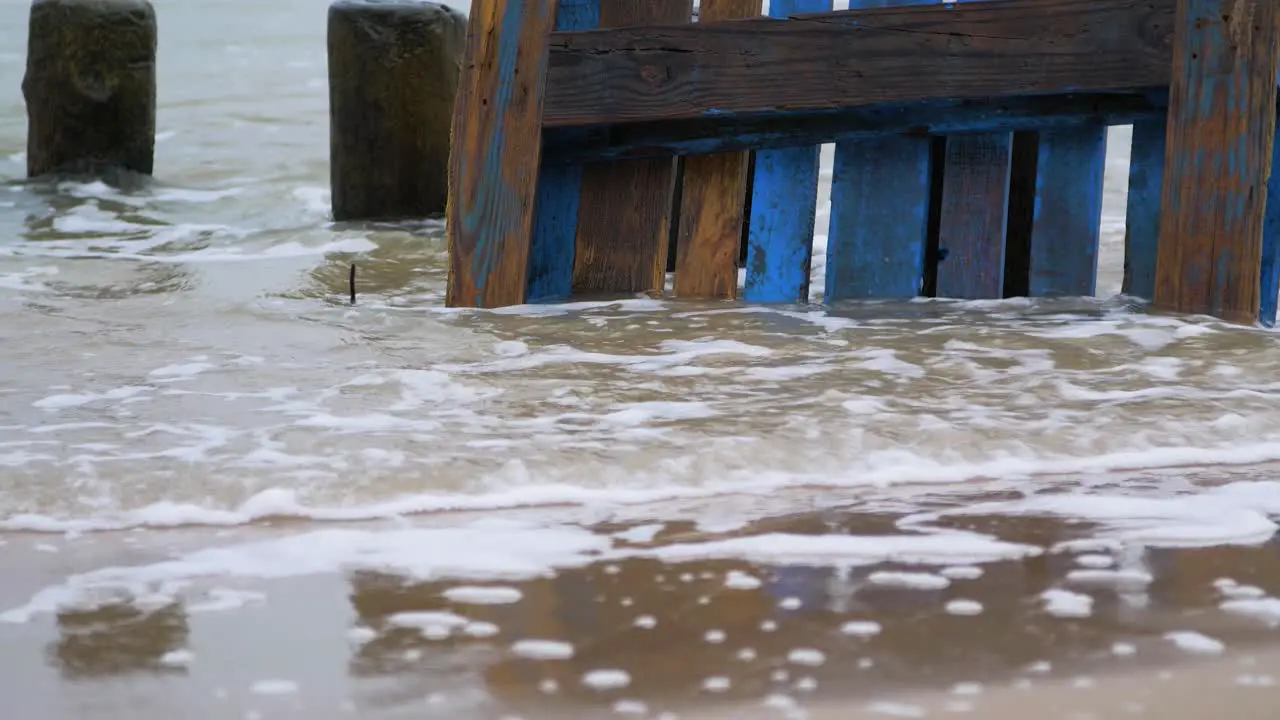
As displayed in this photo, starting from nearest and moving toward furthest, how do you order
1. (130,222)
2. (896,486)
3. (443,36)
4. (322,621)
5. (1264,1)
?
(322,621) < (896,486) < (1264,1) < (443,36) < (130,222)

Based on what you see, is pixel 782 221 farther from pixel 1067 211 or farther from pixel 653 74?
pixel 1067 211

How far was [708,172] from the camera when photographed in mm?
4082

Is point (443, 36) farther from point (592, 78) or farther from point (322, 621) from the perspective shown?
point (322, 621)

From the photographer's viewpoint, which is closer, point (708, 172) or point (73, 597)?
point (73, 597)

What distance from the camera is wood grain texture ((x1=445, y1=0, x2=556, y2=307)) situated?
3.98m

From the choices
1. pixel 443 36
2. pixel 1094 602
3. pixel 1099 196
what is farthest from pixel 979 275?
pixel 443 36

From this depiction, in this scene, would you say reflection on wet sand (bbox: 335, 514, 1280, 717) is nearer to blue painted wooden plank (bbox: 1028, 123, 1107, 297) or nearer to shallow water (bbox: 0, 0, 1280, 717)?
shallow water (bbox: 0, 0, 1280, 717)

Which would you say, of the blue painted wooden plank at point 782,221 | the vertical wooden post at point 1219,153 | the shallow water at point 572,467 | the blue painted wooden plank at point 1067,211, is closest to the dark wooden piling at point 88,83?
the shallow water at point 572,467

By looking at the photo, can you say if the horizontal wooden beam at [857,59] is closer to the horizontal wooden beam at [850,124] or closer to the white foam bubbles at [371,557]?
the horizontal wooden beam at [850,124]

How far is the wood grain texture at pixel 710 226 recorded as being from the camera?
4.07m

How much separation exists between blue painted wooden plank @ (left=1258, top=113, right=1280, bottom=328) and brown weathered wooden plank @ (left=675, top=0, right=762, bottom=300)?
143 centimetres

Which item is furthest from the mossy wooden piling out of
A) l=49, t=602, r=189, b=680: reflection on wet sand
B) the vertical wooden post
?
l=49, t=602, r=189, b=680: reflection on wet sand

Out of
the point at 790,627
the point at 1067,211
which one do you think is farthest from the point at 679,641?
the point at 1067,211

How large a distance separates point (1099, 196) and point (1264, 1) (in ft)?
2.10
